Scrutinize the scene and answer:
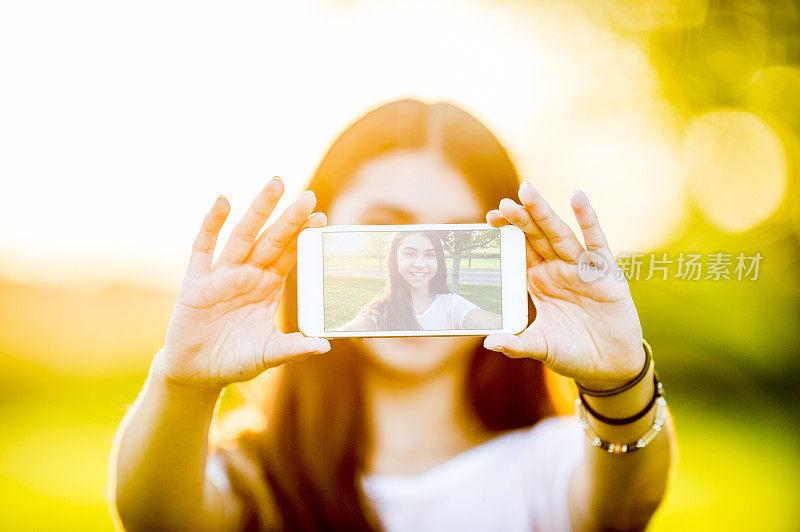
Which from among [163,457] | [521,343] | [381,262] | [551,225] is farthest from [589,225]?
[163,457]

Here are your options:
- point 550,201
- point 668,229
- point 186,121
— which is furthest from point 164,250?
point 668,229

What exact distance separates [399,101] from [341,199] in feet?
0.56

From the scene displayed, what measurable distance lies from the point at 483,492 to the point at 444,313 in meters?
0.33

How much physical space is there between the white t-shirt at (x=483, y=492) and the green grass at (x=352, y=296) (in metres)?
0.28

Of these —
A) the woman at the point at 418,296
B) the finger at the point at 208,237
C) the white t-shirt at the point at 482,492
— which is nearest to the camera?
the finger at the point at 208,237

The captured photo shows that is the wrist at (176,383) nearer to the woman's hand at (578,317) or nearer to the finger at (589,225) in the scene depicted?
the woman's hand at (578,317)

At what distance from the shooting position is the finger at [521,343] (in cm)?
62

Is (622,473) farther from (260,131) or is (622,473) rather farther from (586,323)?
(260,131)

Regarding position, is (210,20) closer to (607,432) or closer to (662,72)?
(662,72)

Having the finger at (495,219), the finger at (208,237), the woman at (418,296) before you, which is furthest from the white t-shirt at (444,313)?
the finger at (208,237)

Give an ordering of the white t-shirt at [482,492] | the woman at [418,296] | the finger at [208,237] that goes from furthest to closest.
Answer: the white t-shirt at [482,492], the woman at [418,296], the finger at [208,237]

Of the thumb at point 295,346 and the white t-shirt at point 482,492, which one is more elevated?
the thumb at point 295,346

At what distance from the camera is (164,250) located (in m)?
0.79

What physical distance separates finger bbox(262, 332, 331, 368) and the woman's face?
0.14 meters
